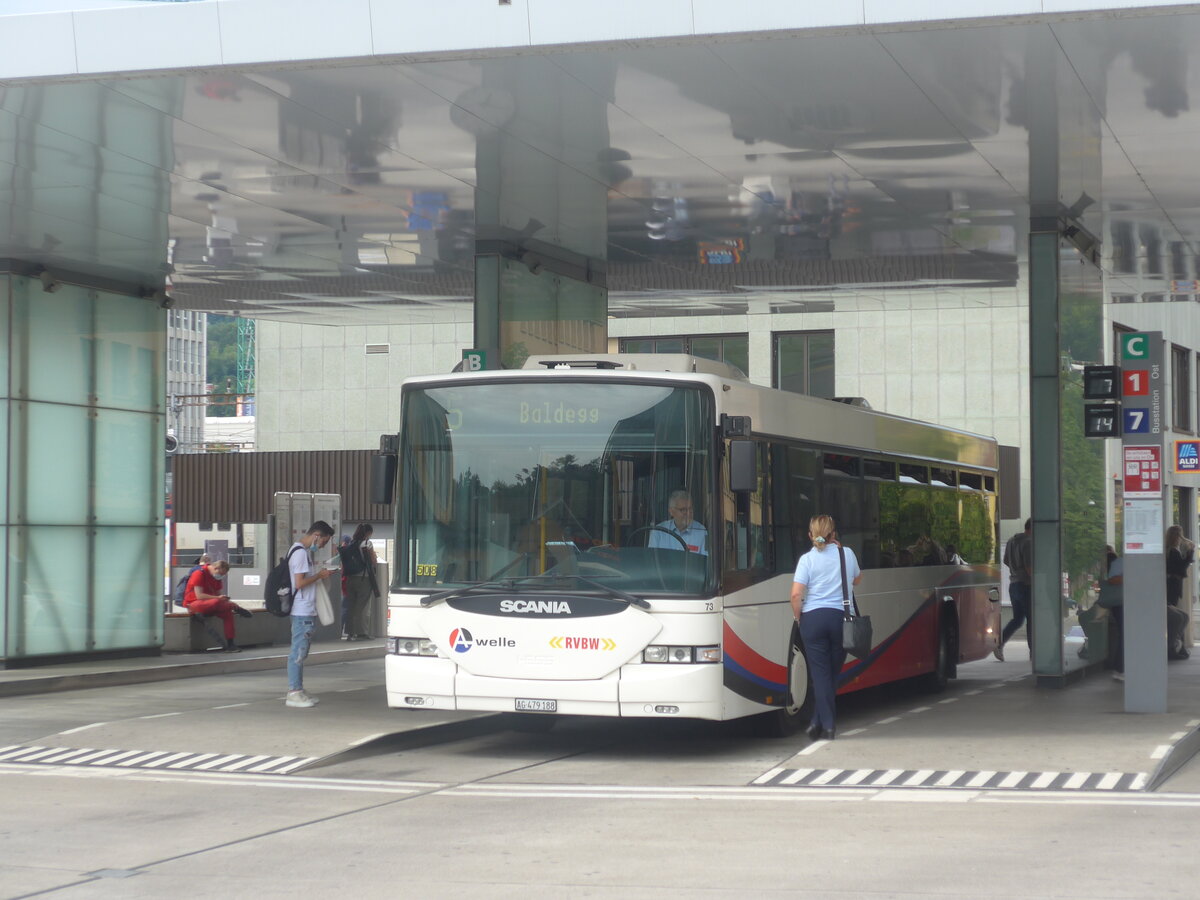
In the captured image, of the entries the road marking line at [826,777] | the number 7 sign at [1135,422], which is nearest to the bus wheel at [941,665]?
the number 7 sign at [1135,422]

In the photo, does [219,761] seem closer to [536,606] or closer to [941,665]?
[536,606]

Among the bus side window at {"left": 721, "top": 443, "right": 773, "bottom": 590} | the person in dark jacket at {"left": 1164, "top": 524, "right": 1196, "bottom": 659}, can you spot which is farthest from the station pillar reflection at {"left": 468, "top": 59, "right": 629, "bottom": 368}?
the person in dark jacket at {"left": 1164, "top": 524, "right": 1196, "bottom": 659}

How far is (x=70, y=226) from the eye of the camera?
725 inches

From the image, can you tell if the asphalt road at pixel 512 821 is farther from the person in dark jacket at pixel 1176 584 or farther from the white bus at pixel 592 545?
the person in dark jacket at pixel 1176 584

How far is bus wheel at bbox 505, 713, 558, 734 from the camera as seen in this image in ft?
47.6

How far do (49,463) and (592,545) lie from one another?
11081 millimetres

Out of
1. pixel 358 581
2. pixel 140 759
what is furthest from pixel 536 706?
pixel 358 581

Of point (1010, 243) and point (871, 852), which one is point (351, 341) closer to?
point (1010, 243)

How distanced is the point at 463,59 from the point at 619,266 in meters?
10.3

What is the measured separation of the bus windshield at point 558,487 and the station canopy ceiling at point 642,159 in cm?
251

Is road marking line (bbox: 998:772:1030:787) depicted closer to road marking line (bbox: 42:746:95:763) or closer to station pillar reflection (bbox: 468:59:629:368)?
station pillar reflection (bbox: 468:59:629:368)

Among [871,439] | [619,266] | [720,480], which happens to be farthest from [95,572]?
[720,480]

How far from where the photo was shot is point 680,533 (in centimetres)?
1195

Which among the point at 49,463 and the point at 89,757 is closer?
the point at 89,757
